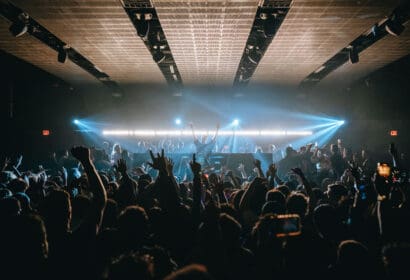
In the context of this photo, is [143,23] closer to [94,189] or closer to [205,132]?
[94,189]

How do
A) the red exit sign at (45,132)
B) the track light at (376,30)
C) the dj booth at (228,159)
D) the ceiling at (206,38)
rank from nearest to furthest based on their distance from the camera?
the ceiling at (206,38) < the track light at (376,30) < the dj booth at (228,159) < the red exit sign at (45,132)

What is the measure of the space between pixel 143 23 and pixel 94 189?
4973 mm

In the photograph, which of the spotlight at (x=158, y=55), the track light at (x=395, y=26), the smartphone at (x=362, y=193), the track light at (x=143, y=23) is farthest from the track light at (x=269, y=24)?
the smartphone at (x=362, y=193)

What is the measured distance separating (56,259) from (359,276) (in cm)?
205

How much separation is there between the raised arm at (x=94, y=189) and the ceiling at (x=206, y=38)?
411 centimetres

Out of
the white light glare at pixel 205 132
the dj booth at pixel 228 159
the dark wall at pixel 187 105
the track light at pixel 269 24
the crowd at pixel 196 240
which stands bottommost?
the crowd at pixel 196 240

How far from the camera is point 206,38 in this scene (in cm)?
731

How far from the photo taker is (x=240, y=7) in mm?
5738

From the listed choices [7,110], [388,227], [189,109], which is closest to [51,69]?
[7,110]

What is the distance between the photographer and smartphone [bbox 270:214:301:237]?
6.65 ft

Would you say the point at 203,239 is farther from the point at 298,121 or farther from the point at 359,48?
the point at 298,121

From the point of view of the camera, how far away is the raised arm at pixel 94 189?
2.32m

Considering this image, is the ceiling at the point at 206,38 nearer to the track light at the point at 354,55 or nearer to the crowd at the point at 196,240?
the track light at the point at 354,55

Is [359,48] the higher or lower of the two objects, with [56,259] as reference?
higher
